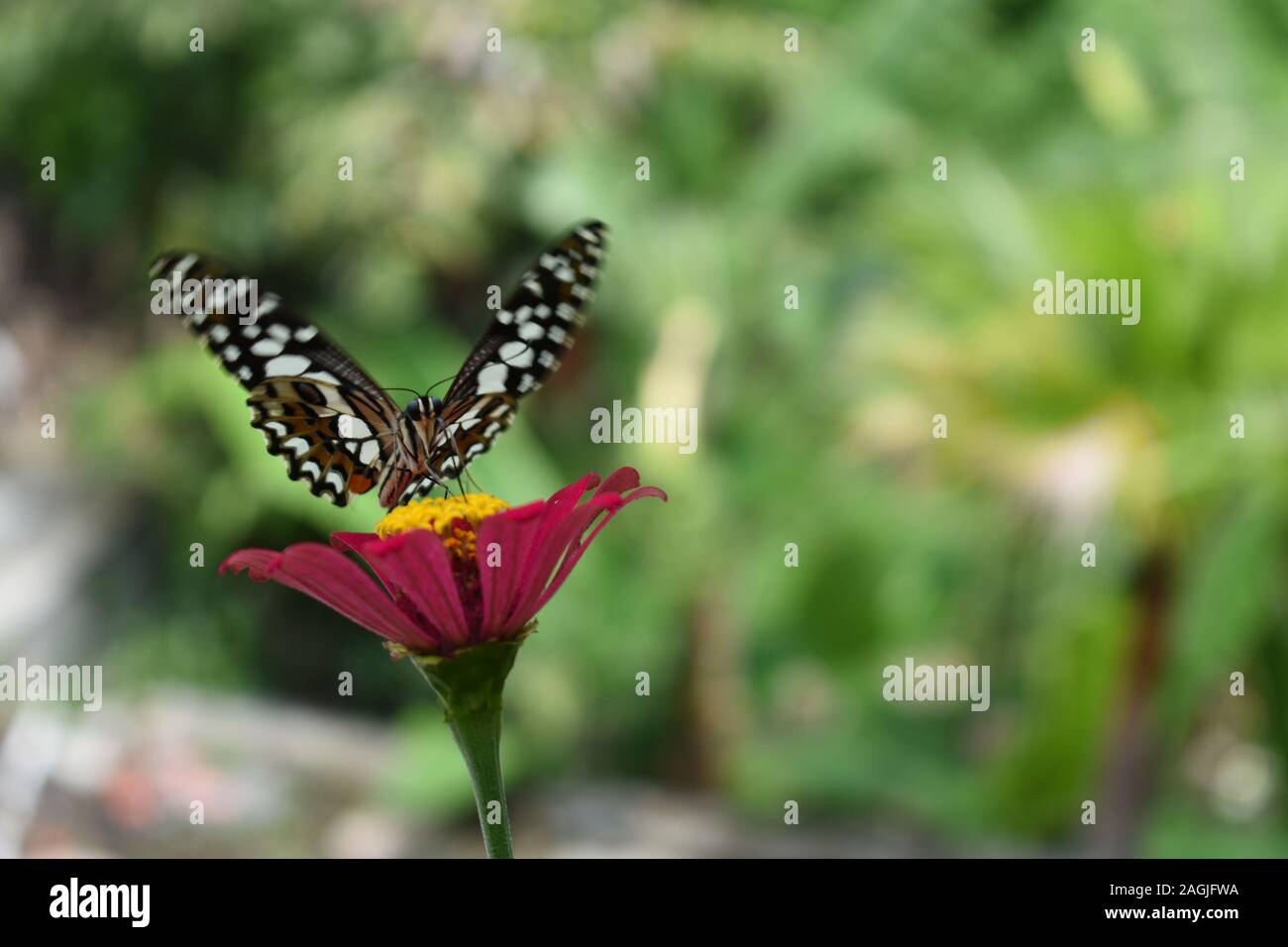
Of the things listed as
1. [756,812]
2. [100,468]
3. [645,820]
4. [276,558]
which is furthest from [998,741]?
[276,558]

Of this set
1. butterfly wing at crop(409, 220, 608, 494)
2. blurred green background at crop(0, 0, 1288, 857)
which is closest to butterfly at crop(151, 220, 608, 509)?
butterfly wing at crop(409, 220, 608, 494)

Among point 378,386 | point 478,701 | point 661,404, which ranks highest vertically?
point 661,404

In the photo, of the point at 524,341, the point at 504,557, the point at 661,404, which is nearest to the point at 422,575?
the point at 504,557

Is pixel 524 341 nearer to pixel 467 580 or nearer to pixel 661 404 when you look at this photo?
pixel 467 580

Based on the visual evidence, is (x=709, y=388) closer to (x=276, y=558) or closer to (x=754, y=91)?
(x=754, y=91)

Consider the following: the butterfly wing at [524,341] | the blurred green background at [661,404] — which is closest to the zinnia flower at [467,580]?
the butterfly wing at [524,341]

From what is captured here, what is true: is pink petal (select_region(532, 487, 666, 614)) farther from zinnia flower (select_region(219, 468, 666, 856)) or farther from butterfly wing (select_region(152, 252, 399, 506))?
butterfly wing (select_region(152, 252, 399, 506))

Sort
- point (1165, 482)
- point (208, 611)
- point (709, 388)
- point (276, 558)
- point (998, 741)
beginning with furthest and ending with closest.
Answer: point (208, 611) → point (709, 388) → point (998, 741) → point (1165, 482) → point (276, 558)
